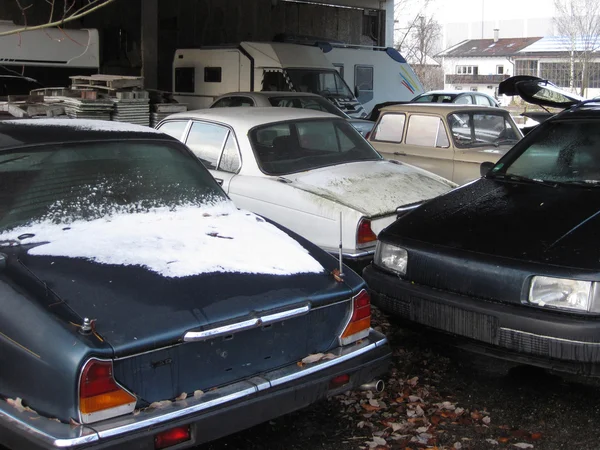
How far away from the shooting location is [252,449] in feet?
12.2

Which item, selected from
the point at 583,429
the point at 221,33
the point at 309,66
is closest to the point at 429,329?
the point at 583,429

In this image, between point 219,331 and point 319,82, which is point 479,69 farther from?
point 219,331

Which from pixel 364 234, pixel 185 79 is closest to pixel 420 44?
pixel 185 79

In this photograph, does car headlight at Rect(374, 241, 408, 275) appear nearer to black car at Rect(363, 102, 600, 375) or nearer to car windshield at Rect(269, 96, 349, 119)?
black car at Rect(363, 102, 600, 375)

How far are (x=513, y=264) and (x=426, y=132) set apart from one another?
18.3 ft

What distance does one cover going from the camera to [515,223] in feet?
14.4

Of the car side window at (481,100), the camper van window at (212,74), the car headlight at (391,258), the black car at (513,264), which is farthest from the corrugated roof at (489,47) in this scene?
the car headlight at (391,258)

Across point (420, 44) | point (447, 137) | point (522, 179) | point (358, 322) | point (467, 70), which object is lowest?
point (358, 322)

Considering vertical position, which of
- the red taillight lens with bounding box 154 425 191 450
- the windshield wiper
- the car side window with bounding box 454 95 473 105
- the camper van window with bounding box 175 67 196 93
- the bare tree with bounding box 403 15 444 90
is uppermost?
the bare tree with bounding box 403 15 444 90

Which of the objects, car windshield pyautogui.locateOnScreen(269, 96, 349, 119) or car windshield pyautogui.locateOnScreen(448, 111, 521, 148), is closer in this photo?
car windshield pyautogui.locateOnScreen(448, 111, 521, 148)

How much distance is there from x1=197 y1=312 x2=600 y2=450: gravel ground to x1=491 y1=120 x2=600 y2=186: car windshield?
1.41 metres

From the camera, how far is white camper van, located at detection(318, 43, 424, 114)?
18.4m

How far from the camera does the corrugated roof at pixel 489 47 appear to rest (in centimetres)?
6128

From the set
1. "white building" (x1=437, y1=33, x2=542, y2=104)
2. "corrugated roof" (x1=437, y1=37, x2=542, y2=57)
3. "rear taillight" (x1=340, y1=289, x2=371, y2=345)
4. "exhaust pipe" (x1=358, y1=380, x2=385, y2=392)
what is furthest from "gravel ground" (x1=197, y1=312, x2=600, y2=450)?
"corrugated roof" (x1=437, y1=37, x2=542, y2=57)
